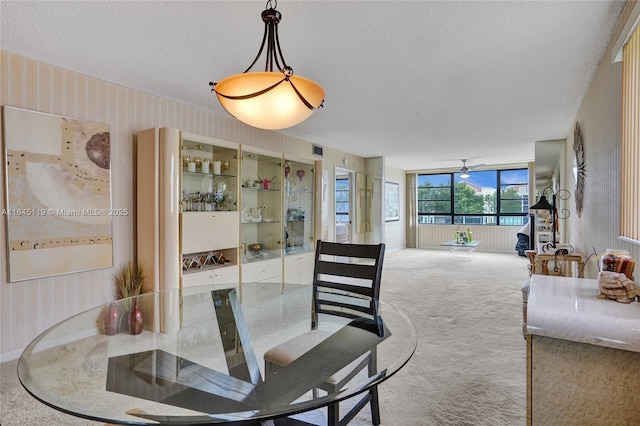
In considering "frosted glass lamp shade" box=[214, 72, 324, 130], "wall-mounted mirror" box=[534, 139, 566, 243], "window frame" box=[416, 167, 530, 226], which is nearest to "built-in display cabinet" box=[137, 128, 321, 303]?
"frosted glass lamp shade" box=[214, 72, 324, 130]

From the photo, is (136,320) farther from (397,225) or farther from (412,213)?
(412,213)

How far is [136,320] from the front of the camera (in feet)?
6.75

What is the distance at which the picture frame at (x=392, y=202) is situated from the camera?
891 centimetres

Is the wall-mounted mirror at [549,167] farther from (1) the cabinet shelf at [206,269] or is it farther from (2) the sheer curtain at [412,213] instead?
(1) the cabinet shelf at [206,269]

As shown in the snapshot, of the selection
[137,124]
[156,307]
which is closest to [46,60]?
[137,124]

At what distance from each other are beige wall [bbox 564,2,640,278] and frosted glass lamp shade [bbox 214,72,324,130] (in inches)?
63.4

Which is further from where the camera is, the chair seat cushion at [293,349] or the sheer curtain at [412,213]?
the sheer curtain at [412,213]

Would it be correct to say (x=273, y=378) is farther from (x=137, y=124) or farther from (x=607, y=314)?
(x=137, y=124)

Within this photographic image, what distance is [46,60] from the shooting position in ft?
8.57

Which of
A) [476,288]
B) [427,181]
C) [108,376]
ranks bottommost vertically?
[476,288]

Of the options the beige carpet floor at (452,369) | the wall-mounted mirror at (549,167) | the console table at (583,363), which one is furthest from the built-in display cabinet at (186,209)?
the wall-mounted mirror at (549,167)

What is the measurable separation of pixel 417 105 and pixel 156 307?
3.20 m

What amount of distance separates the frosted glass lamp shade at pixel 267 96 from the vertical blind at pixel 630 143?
157 centimetres

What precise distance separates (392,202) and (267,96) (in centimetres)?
798
